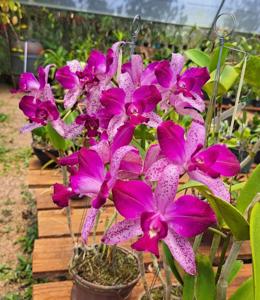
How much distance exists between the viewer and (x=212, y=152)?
484 millimetres

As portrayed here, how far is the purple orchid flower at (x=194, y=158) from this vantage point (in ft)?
1.58

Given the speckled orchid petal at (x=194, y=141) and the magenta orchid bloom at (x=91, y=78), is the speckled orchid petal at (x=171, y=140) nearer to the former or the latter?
the speckled orchid petal at (x=194, y=141)

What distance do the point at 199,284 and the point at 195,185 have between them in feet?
0.67

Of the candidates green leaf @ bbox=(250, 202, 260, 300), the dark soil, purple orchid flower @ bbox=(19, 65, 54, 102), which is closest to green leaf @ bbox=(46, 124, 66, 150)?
purple orchid flower @ bbox=(19, 65, 54, 102)

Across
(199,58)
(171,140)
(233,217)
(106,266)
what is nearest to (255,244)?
(233,217)

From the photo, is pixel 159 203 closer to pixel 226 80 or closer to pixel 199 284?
pixel 199 284

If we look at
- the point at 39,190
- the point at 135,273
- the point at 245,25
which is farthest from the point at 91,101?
the point at 245,25

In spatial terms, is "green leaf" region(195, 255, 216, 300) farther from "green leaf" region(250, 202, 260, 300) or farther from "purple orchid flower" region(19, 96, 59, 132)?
"purple orchid flower" region(19, 96, 59, 132)

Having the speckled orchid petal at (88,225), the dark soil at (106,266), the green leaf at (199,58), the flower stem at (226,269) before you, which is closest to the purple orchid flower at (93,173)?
the speckled orchid petal at (88,225)

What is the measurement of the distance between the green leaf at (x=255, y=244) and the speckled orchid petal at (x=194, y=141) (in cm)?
10

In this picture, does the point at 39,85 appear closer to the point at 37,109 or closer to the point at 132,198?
the point at 37,109

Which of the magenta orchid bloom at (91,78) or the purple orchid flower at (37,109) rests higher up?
the magenta orchid bloom at (91,78)

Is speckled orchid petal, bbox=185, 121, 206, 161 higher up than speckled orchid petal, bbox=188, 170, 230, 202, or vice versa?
speckled orchid petal, bbox=185, 121, 206, 161

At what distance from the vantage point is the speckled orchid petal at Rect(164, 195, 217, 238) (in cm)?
46
